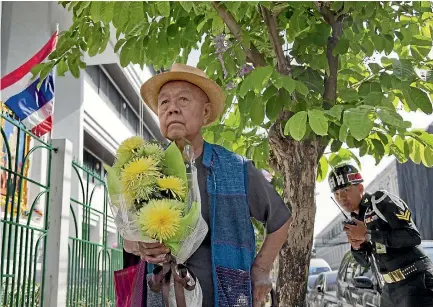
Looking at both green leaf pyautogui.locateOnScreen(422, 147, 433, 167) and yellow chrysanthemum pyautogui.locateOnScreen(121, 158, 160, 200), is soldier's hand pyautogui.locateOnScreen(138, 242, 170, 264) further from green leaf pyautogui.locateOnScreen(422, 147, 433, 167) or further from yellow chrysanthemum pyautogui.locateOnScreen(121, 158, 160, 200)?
green leaf pyautogui.locateOnScreen(422, 147, 433, 167)

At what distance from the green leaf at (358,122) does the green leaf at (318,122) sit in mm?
109

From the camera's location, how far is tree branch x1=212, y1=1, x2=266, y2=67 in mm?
3189

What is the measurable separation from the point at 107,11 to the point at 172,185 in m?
1.09

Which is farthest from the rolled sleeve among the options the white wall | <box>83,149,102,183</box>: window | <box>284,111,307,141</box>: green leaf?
<box>83,149,102,183</box>: window

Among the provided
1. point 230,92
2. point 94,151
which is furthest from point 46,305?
point 94,151

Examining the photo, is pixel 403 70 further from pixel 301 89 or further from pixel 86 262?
pixel 86 262

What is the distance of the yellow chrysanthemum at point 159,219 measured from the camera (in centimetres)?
173

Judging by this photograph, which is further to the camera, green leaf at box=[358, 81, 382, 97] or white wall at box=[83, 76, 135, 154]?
white wall at box=[83, 76, 135, 154]

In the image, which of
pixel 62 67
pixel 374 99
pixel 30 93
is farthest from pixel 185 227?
pixel 30 93

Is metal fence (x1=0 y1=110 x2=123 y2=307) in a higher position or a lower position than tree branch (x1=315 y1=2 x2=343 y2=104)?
lower

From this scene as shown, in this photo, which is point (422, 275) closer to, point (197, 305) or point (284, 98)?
point (284, 98)

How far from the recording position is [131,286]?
85.6 inches

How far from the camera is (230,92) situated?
3.90m

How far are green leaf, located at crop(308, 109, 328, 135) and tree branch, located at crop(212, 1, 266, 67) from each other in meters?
1.07
